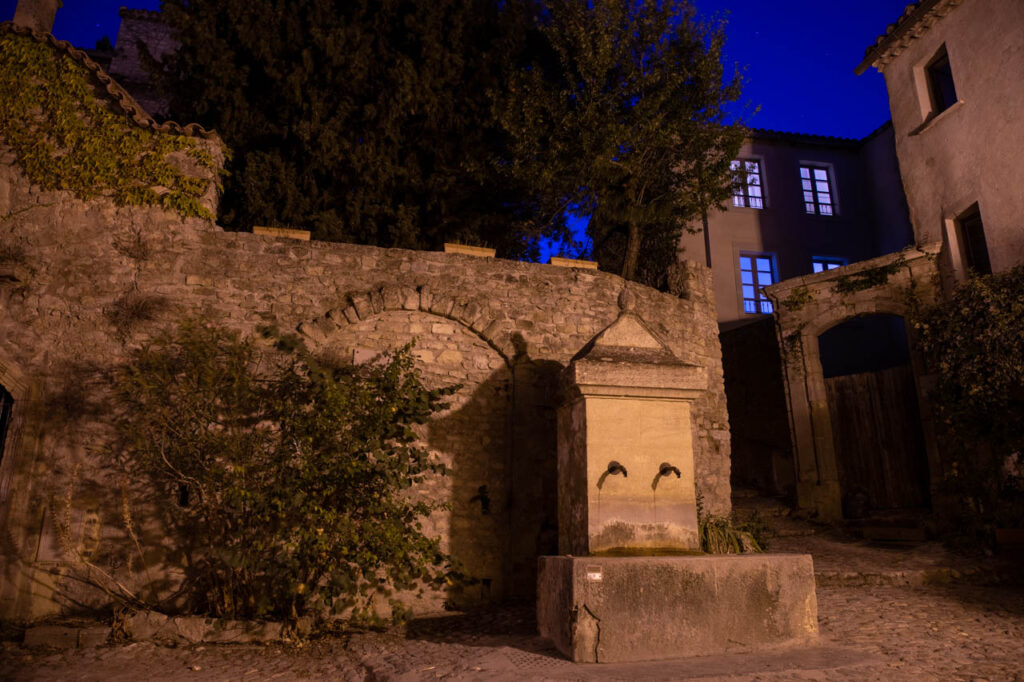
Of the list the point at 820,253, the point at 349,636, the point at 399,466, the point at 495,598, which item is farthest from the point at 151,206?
the point at 820,253

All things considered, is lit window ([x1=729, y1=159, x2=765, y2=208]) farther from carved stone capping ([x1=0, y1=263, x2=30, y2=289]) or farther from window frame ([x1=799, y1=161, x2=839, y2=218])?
carved stone capping ([x1=0, y1=263, x2=30, y2=289])

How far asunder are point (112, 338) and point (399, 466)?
11.0ft

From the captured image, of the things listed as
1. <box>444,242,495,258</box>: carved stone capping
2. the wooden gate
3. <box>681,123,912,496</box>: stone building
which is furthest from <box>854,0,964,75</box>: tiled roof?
<box>444,242,495,258</box>: carved stone capping

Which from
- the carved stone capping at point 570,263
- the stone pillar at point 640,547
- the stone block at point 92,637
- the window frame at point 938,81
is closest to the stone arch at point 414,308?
the carved stone capping at point 570,263

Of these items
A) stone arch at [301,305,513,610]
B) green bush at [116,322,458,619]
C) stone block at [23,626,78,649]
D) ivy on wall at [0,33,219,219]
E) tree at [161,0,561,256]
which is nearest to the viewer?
stone block at [23,626,78,649]

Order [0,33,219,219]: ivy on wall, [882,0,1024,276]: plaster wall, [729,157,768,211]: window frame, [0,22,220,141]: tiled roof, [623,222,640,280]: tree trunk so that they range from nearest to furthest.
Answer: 1. [0,33,219,219]: ivy on wall
2. [0,22,220,141]: tiled roof
3. [882,0,1024,276]: plaster wall
4. [623,222,640,280]: tree trunk
5. [729,157,768,211]: window frame

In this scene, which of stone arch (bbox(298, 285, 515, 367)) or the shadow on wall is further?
stone arch (bbox(298, 285, 515, 367))

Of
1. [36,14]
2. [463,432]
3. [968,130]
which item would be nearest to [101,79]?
[36,14]

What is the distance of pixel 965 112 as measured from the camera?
10.6 metres

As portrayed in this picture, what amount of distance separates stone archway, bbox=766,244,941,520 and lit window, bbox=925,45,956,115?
2.49m

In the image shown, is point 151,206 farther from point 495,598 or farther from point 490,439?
point 495,598

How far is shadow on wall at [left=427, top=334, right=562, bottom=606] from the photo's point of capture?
7.25 metres

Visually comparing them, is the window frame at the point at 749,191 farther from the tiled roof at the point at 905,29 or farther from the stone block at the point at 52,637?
the stone block at the point at 52,637

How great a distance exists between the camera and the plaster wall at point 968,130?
9.75m
